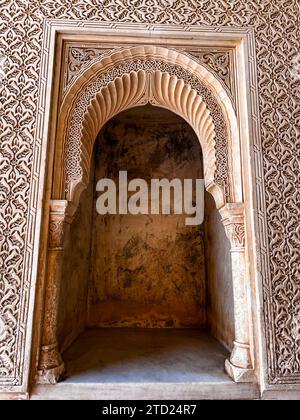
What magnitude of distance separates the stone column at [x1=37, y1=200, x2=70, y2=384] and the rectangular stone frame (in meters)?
0.06

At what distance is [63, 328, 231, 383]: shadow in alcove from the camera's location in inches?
101

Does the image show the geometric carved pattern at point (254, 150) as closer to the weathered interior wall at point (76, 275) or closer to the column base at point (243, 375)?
the column base at point (243, 375)

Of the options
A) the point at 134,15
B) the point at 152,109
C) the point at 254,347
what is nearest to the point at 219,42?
the point at 134,15

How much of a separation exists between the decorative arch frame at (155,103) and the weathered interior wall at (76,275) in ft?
2.86

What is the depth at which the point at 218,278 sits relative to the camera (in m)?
4.05

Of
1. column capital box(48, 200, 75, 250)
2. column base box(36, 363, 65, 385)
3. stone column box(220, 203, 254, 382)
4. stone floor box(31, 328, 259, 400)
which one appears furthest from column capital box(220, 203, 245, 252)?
column base box(36, 363, 65, 385)

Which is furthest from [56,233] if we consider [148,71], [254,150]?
[254,150]

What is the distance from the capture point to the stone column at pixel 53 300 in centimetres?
243

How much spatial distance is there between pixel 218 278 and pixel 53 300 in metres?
2.30

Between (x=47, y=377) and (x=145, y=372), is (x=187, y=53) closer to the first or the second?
(x=145, y=372)

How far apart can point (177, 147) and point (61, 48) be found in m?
2.63

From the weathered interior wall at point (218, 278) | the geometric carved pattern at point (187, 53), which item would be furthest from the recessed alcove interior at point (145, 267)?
the geometric carved pattern at point (187, 53)

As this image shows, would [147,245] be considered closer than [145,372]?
No

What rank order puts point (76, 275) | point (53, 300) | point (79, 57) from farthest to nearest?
point (76, 275)
point (79, 57)
point (53, 300)
